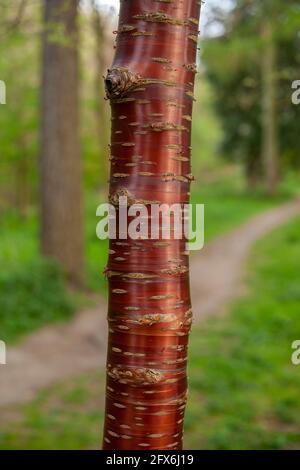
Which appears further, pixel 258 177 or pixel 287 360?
pixel 258 177

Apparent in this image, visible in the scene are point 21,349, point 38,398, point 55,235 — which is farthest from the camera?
point 55,235

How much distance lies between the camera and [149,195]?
209cm

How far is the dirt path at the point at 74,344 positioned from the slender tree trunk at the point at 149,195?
4672 mm

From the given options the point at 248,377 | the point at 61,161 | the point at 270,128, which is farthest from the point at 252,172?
the point at 248,377

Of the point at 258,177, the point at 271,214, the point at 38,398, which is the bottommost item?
the point at 38,398

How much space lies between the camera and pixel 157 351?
2123mm

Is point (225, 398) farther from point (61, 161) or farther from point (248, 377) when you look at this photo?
point (61, 161)

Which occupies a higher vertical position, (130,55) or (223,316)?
(130,55)

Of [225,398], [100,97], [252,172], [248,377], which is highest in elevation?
[252,172]

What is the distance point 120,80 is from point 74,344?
268 inches

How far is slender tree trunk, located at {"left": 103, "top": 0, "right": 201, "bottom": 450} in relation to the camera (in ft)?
6.86

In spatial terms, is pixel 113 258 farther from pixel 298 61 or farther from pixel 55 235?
pixel 298 61

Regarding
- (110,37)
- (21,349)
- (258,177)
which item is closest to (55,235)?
(21,349)

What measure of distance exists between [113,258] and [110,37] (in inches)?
712
